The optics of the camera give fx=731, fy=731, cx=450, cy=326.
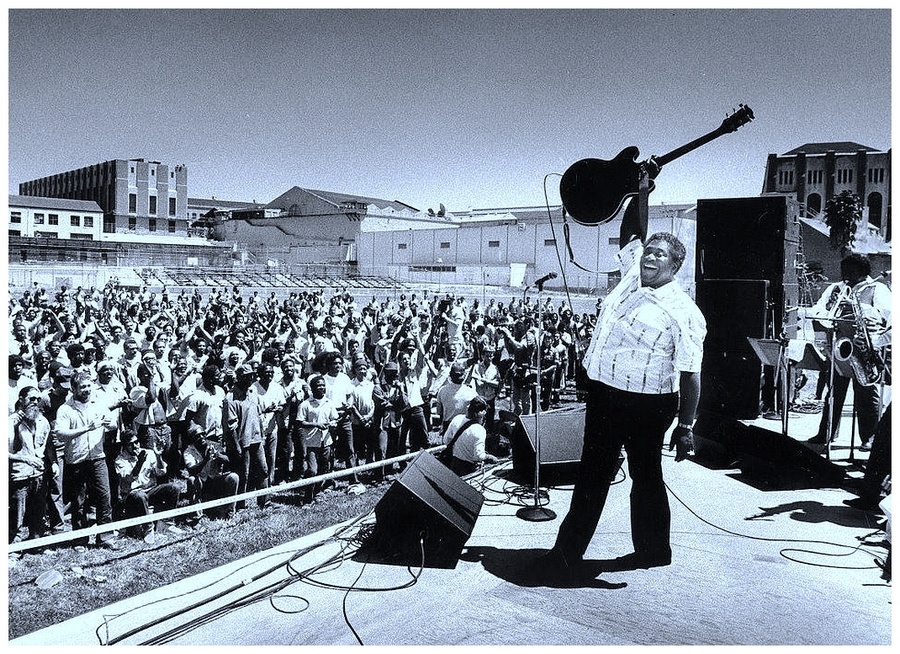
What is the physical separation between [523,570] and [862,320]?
3.46 m

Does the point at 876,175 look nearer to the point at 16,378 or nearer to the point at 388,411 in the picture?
the point at 388,411

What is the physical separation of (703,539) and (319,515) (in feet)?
11.7

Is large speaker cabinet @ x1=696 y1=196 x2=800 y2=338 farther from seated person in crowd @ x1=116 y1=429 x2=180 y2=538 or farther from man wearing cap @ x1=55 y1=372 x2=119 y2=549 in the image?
man wearing cap @ x1=55 y1=372 x2=119 y2=549

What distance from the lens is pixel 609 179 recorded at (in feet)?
14.5

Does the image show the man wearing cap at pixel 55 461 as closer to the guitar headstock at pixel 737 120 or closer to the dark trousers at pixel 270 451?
the dark trousers at pixel 270 451

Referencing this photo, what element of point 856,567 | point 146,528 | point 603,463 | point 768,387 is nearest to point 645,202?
point 603,463

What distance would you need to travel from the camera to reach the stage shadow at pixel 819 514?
464 centimetres

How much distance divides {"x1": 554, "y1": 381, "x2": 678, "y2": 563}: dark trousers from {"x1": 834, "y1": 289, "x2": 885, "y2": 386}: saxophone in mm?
2595

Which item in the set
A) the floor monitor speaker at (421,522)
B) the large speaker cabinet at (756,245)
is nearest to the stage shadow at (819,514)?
the floor monitor speaker at (421,522)

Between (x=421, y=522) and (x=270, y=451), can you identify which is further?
(x=270, y=451)

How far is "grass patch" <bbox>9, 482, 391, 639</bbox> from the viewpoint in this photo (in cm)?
475

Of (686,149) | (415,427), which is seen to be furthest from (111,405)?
(686,149)

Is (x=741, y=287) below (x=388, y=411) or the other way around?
the other way around

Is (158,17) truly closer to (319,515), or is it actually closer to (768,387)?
(319,515)
